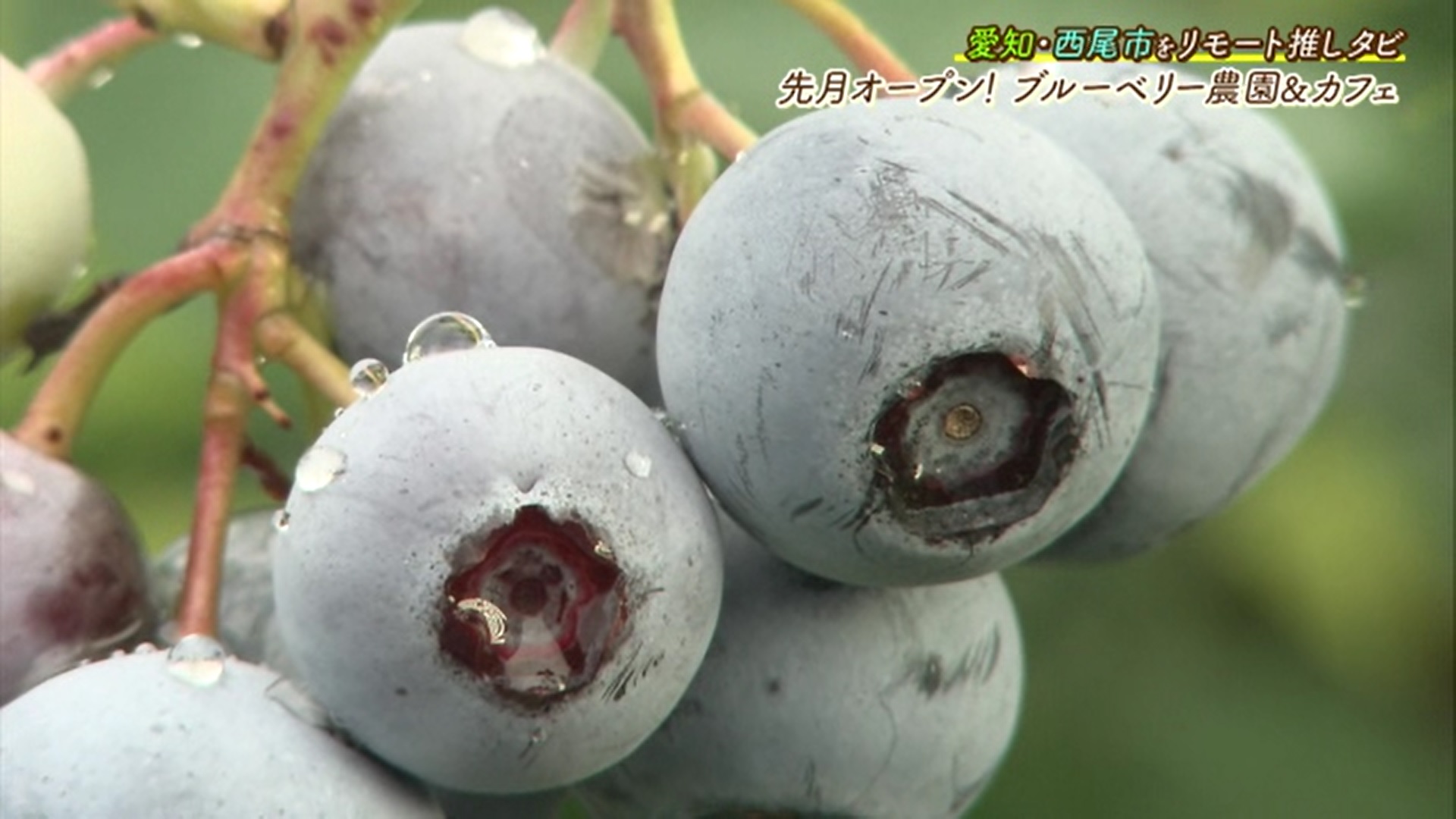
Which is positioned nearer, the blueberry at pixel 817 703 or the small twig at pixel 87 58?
the blueberry at pixel 817 703

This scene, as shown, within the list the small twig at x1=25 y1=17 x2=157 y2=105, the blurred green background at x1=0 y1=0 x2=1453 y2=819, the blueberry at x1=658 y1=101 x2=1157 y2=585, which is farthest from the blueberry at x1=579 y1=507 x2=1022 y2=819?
the blurred green background at x1=0 y1=0 x2=1453 y2=819

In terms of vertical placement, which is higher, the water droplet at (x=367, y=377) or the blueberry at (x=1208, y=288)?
the blueberry at (x=1208, y=288)

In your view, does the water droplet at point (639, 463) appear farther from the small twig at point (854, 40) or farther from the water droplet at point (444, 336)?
the small twig at point (854, 40)

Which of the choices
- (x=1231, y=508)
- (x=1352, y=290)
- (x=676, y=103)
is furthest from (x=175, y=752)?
(x=1231, y=508)

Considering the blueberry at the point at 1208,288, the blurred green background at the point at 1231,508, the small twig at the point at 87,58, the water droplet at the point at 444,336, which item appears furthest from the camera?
the blurred green background at the point at 1231,508

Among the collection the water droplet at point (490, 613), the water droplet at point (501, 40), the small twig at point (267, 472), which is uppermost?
the water droplet at point (501, 40)

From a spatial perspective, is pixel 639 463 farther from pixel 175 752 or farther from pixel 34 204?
pixel 34 204

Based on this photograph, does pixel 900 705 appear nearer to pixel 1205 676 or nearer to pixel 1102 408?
pixel 1102 408

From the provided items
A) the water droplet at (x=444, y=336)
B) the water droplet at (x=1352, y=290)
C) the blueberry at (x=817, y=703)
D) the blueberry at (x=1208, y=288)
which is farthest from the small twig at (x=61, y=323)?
the water droplet at (x=1352, y=290)
